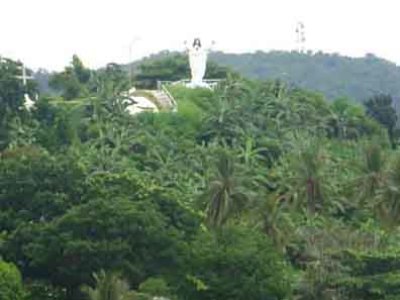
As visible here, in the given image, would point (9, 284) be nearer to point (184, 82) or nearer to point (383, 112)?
point (184, 82)

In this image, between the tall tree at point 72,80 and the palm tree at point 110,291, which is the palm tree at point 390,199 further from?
the tall tree at point 72,80

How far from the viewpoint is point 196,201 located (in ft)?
144

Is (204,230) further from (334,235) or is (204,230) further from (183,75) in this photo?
(183,75)

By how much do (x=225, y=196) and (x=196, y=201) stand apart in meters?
1.58

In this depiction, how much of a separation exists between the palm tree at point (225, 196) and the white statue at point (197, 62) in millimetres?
26823

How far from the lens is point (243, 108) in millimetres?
60750

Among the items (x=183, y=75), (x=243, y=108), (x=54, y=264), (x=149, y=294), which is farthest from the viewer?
(x=183, y=75)

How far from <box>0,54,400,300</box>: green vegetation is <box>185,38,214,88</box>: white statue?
3264 mm

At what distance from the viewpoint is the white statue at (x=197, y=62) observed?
69.8 meters

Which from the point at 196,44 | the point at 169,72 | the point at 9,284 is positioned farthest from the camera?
the point at 169,72

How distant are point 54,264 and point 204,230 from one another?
566cm

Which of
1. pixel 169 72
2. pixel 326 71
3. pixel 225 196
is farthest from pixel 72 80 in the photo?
pixel 326 71

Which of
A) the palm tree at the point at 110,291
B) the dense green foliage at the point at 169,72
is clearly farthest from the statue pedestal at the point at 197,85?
the palm tree at the point at 110,291

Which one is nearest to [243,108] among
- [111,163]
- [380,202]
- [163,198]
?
[111,163]
